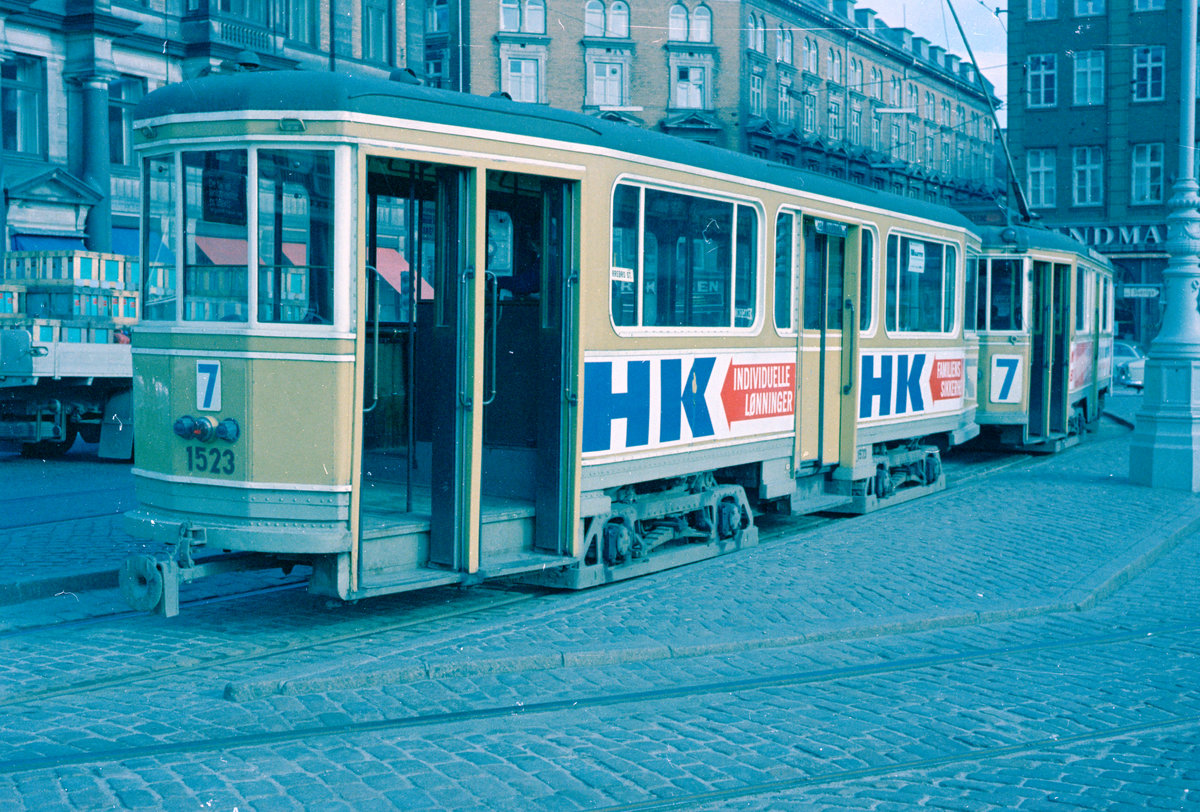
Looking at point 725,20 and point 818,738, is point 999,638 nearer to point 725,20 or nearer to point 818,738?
point 818,738

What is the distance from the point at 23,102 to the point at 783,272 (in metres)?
23.0

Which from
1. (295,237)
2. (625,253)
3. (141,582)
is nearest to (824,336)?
(625,253)

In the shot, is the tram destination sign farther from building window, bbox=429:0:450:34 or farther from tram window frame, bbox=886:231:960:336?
tram window frame, bbox=886:231:960:336

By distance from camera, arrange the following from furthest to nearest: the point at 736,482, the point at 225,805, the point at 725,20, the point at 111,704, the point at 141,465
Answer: the point at 725,20 → the point at 736,482 → the point at 141,465 → the point at 111,704 → the point at 225,805

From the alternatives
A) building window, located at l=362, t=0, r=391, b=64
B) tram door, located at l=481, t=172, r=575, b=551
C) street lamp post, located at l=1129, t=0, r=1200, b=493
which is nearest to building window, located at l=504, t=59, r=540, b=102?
building window, located at l=362, t=0, r=391, b=64

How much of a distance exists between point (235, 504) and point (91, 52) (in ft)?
81.0

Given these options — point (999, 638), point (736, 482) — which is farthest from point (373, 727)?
point (736, 482)

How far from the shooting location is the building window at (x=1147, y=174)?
157ft

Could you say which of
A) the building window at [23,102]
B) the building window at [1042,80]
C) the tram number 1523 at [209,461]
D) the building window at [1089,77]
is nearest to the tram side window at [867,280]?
the tram number 1523 at [209,461]

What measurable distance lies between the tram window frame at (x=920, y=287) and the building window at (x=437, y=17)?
45.5 meters

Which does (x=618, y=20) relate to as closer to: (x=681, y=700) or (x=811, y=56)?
(x=811, y=56)

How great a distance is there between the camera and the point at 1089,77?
48750 millimetres

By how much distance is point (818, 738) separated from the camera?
5.70 meters

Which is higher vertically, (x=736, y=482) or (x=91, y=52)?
(x=91, y=52)
